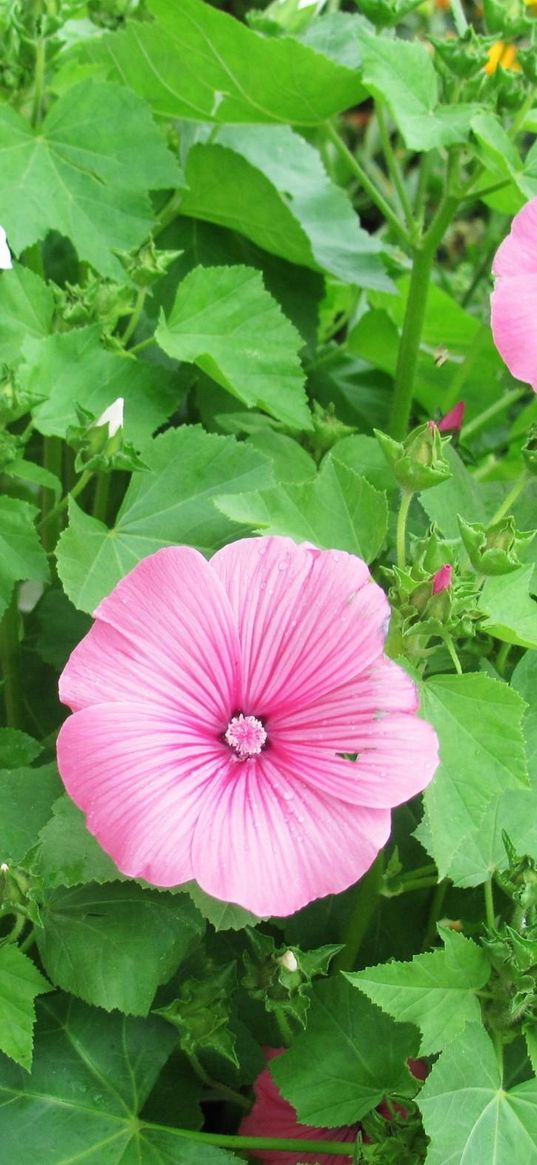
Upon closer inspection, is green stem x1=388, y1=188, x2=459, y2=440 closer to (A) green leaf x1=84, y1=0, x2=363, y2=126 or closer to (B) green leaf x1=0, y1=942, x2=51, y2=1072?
(A) green leaf x1=84, y1=0, x2=363, y2=126

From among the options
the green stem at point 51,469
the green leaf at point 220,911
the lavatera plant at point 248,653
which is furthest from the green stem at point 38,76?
the green leaf at point 220,911

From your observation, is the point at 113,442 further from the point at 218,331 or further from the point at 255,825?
the point at 255,825

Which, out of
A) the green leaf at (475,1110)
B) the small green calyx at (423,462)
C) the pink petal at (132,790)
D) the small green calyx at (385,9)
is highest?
the small green calyx at (385,9)

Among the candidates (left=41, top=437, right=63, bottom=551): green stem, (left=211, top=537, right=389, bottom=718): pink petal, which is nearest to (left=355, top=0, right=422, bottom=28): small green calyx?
(left=41, top=437, right=63, bottom=551): green stem

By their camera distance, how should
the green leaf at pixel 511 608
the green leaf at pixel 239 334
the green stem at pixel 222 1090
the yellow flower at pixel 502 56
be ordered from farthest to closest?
the yellow flower at pixel 502 56
the green leaf at pixel 239 334
the green stem at pixel 222 1090
the green leaf at pixel 511 608

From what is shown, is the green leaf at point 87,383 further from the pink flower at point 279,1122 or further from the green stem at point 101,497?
the pink flower at point 279,1122

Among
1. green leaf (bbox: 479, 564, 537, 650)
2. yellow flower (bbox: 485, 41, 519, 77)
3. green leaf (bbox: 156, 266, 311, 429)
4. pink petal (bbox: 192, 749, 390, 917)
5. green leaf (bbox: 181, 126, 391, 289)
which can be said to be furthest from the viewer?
yellow flower (bbox: 485, 41, 519, 77)
